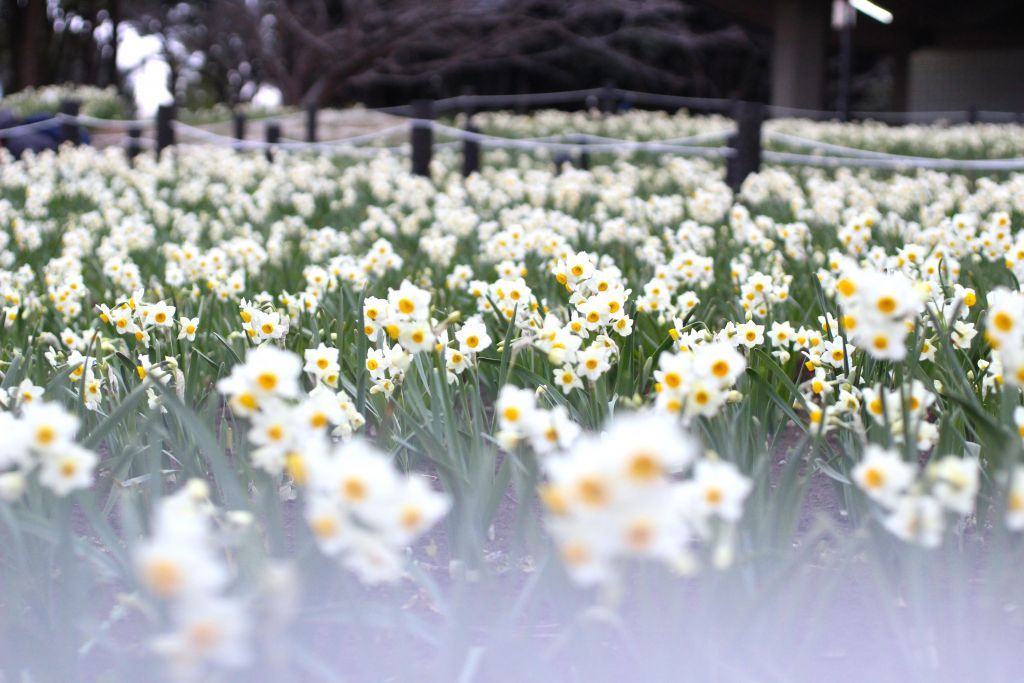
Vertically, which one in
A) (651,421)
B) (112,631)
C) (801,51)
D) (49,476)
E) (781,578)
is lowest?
(112,631)

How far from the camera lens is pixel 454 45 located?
70.8 ft

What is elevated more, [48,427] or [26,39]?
[26,39]

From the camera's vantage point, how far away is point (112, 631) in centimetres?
169

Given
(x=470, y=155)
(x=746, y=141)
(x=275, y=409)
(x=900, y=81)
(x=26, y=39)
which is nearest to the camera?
(x=275, y=409)

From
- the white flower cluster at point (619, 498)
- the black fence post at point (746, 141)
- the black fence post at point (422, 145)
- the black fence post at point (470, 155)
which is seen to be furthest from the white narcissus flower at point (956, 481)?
the black fence post at point (470, 155)

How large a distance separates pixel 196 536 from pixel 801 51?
21511 millimetres

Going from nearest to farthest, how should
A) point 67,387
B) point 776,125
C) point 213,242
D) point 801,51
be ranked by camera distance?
point 67,387 < point 213,242 < point 776,125 < point 801,51

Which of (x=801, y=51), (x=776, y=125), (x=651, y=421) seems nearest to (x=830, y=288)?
(x=651, y=421)

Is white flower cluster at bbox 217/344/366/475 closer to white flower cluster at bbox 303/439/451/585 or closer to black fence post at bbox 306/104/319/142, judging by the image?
white flower cluster at bbox 303/439/451/585

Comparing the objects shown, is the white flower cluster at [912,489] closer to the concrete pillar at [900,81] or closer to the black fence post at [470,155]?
the black fence post at [470,155]

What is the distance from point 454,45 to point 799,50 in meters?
6.29

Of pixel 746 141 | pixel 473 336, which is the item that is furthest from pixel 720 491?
pixel 746 141

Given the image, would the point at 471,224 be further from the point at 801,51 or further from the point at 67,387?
the point at 801,51

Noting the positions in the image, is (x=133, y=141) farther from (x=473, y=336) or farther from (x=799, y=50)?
(x=799, y=50)
